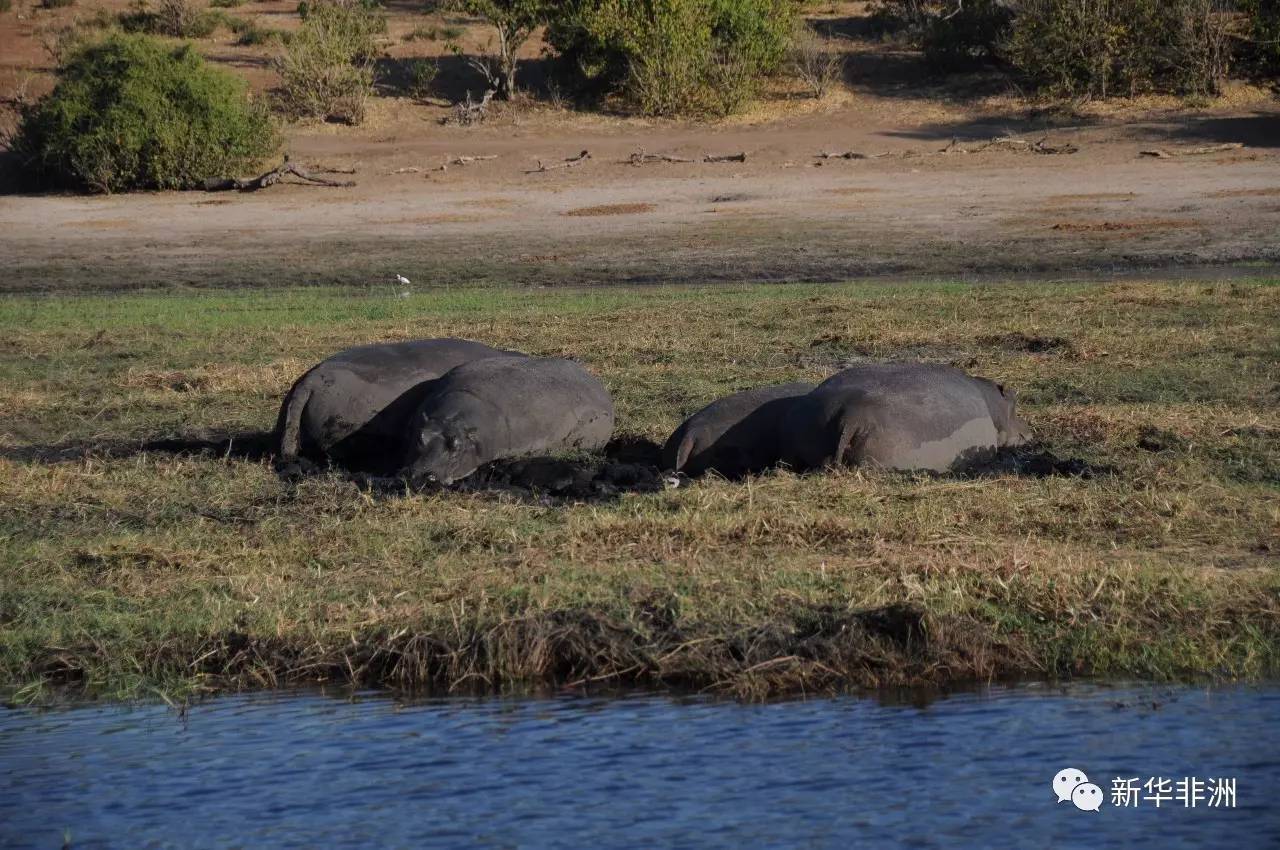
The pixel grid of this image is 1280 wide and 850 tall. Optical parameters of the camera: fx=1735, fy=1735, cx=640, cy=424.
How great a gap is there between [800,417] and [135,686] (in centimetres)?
391

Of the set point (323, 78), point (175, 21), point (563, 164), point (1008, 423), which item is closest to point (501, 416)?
point (1008, 423)

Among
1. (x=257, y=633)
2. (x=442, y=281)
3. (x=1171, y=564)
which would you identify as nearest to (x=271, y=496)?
(x=257, y=633)

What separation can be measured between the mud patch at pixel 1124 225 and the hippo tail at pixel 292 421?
48.3ft

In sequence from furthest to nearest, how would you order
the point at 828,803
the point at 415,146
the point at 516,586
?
1. the point at 415,146
2. the point at 516,586
3. the point at 828,803

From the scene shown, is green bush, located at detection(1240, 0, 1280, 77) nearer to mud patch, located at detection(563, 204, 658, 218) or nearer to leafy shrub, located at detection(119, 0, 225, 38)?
mud patch, located at detection(563, 204, 658, 218)

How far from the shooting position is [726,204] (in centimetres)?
2728

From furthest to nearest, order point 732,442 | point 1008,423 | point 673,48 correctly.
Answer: point 673,48, point 1008,423, point 732,442

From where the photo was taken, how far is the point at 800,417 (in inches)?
356

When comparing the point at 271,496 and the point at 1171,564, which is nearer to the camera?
the point at 1171,564

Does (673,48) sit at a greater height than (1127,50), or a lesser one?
greater

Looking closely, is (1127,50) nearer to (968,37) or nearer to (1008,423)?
(968,37)

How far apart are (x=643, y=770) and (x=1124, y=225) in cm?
1871

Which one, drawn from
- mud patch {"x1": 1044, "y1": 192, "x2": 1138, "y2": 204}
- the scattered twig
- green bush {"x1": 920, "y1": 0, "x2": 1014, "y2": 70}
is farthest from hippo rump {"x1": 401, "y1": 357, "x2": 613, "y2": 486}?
green bush {"x1": 920, "y1": 0, "x2": 1014, "y2": 70}

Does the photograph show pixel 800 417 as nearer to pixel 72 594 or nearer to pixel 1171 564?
pixel 1171 564
